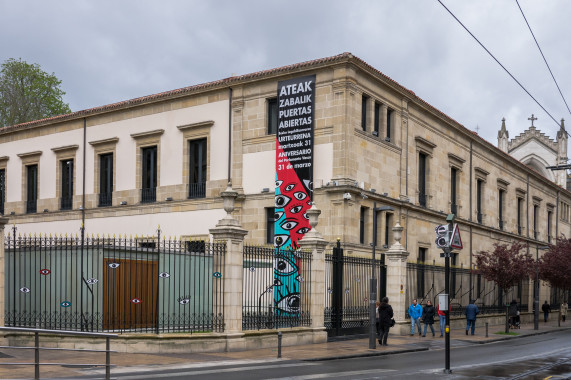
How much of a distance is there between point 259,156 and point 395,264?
923 centimetres

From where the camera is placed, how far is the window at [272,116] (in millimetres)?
34844

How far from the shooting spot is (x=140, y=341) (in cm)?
1914

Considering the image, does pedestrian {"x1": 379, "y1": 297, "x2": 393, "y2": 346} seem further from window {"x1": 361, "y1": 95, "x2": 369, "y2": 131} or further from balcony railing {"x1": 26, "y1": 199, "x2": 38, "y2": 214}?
balcony railing {"x1": 26, "y1": 199, "x2": 38, "y2": 214}

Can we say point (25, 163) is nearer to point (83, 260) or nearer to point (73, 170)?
point (73, 170)

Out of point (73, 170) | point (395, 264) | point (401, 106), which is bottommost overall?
point (395, 264)

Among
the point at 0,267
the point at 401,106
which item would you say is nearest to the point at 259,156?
the point at 401,106

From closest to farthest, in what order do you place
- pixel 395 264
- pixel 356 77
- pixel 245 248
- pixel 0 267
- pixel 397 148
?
pixel 0 267 < pixel 245 248 < pixel 395 264 < pixel 356 77 < pixel 397 148

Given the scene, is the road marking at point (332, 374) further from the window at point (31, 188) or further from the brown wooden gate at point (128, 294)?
the window at point (31, 188)

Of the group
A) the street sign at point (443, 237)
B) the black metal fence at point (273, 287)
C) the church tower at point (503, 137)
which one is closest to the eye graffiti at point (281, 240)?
the black metal fence at point (273, 287)

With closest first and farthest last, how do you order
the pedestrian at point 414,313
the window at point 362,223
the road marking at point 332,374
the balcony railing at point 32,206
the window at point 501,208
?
the road marking at point 332,374
the pedestrian at point 414,313
the window at point 362,223
the balcony railing at point 32,206
the window at point 501,208

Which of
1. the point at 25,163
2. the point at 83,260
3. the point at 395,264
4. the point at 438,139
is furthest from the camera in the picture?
the point at 25,163

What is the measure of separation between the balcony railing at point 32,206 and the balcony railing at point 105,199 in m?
5.31

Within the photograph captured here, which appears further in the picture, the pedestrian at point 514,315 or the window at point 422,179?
the window at point 422,179

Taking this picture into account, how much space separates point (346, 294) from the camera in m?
26.2
